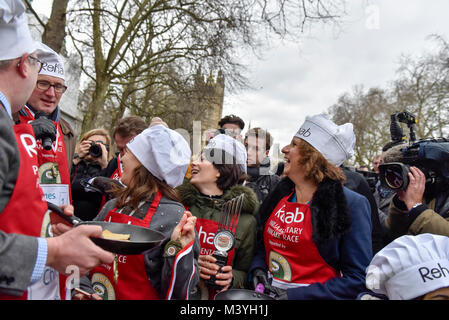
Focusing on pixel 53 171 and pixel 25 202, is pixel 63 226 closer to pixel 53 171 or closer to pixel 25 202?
pixel 25 202

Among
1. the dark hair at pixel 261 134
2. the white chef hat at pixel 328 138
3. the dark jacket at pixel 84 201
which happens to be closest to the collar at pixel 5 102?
the white chef hat at pixel 328 138

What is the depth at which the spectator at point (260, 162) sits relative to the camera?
395 centimetres

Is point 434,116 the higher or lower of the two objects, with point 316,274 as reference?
higher

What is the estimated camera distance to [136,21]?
915 cm

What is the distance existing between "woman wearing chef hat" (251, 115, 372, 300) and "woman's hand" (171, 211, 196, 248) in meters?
0.66

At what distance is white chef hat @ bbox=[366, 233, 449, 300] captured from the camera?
151cm

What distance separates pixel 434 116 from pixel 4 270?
87.7 feet

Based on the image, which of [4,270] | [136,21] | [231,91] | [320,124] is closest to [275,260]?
[320,124]

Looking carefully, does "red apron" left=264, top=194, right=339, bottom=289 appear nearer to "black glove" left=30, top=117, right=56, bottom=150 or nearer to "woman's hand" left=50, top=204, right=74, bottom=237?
"woman's hand" left=50, top=204, right=74, bottom=237

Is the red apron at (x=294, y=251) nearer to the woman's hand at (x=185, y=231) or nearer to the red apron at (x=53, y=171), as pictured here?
the woman's hand at (x=185, y=231)

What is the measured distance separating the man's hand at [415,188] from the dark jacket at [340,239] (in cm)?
34

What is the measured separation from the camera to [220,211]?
2535 millimetres
